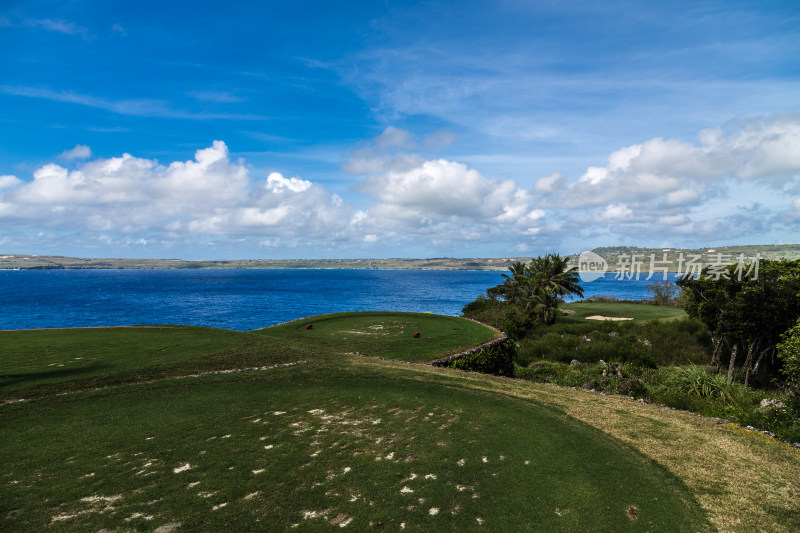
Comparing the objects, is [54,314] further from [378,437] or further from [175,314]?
[378,437]

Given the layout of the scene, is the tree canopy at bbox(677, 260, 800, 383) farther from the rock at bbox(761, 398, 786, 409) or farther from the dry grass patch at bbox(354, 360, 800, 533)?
the dry grass patch at bbox(354, 360, 800, 533)

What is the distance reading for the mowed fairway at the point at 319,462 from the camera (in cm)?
710

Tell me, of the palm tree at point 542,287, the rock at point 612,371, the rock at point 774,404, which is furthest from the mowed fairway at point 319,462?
the palm tree at point 542,287

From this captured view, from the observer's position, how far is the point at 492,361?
25.7 m

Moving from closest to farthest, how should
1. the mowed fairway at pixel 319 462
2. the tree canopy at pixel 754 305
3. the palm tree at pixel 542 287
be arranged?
the mowed fairway at pixel 319 462
the tree canopy at pixel 754 305
the palm tree at pixel 542 287

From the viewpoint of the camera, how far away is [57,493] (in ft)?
24.6

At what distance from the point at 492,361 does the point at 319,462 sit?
18.7 metres

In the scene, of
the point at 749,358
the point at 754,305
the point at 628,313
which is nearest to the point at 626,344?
the point at 749,358

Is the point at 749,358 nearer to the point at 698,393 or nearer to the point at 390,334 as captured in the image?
the point at 698,393

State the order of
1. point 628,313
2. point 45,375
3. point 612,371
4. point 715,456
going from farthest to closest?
point 628,313, point 612,371, point 45,375, point 715,456

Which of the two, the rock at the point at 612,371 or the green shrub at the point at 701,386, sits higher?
the green shrub at the point at 701,386

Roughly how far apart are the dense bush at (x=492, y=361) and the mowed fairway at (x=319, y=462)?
779 centimetres

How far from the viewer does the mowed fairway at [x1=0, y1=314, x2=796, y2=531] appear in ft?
23.3

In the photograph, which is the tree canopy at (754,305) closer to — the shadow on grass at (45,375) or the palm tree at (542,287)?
the palm tree at (542,287)
